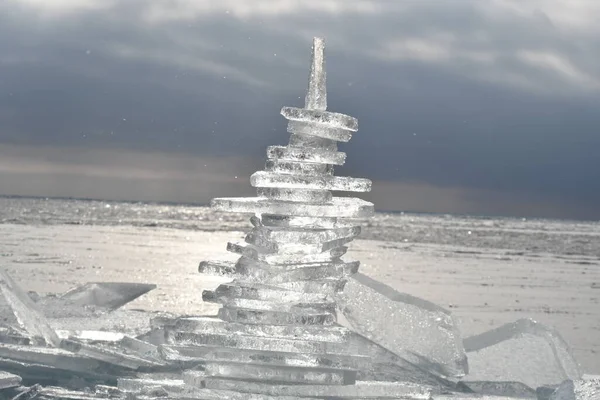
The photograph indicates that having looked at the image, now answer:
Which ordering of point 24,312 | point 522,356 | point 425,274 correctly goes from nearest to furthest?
point 24,312 → point 522,356 → point 425,274

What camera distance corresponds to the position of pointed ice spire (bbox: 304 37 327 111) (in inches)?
293

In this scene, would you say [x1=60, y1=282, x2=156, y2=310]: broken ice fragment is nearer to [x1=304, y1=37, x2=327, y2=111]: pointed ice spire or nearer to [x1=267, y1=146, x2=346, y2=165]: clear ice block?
[x1=267, y1=146, x2=346, y2=165]: clear ice block

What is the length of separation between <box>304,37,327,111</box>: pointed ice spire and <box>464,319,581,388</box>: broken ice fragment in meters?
2.93

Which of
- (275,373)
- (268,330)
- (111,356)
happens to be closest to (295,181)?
(268,330)

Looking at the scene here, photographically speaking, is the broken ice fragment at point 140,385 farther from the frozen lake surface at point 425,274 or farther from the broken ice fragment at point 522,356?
the broken ice fragment at point 522,356

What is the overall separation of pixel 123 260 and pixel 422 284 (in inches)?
339

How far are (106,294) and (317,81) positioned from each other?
5.12 metres

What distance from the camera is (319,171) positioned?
7281 mm

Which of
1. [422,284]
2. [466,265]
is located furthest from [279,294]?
[466,265]

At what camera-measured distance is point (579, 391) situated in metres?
6.98

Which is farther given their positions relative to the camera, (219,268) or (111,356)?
(111,356)

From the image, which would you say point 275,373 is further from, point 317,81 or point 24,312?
point 24,312

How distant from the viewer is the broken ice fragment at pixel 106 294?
1120cm

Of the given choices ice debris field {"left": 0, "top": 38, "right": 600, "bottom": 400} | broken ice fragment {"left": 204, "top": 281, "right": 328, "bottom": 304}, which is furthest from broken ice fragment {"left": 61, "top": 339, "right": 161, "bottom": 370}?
broken ice fragment {"left": 204, "top": 281, "right": 328, "bottom": 304}
